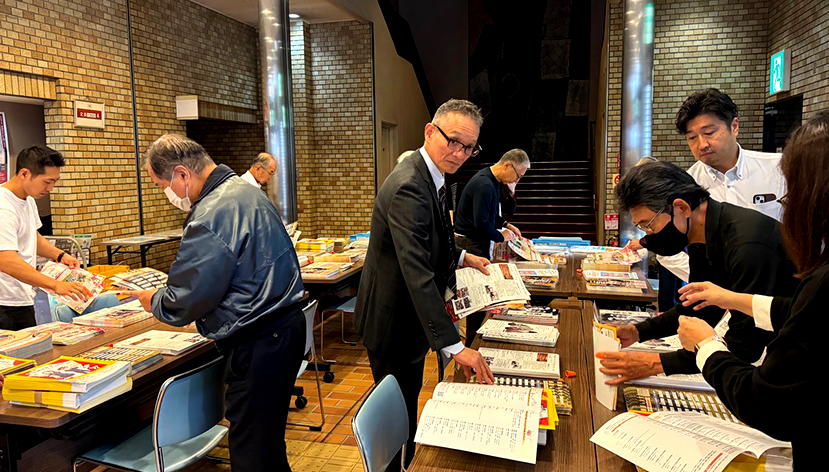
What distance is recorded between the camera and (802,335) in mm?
1021

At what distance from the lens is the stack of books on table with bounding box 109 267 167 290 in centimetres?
312

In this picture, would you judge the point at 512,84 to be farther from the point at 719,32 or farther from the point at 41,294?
the point at 41,294

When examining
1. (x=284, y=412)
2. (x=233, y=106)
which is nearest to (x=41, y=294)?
(x=284, y=412)

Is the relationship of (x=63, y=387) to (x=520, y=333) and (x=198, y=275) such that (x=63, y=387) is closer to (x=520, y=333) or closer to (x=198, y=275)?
(x=198, y=275)

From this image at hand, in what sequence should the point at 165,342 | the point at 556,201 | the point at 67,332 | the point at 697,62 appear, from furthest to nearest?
1. the point at 556,201
2. the point at 697,62
3. the point at 67,332
4. the point at 165,342

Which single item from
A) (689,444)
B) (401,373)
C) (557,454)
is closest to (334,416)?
(401,373)

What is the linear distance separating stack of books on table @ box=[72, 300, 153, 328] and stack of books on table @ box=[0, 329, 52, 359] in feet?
1.23

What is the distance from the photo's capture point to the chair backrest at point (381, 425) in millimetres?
1604

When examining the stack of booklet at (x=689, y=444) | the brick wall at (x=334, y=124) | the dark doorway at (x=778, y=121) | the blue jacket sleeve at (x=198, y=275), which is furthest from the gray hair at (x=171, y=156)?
the dark doorway at (x=778, y=121)

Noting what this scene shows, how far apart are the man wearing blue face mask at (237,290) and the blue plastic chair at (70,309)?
57.6 inches

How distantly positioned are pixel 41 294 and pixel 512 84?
11967 mm

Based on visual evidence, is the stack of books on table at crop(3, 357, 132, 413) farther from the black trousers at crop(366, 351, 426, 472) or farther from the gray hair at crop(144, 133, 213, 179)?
the black trousers at crop(366, 351, 426, 472)

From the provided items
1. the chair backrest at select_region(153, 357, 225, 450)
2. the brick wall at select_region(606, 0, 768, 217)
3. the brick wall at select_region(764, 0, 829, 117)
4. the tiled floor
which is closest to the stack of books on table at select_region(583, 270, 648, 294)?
the tiled floor

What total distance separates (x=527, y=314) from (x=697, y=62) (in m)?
7.20
